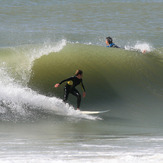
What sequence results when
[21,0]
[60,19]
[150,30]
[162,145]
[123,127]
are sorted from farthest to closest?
[21,0] → [60,19] → [150,30] → [123,127] → [162,145]

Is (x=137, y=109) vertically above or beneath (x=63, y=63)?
beneath

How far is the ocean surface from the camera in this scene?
423 centimetres

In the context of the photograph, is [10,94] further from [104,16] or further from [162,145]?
[104,16]

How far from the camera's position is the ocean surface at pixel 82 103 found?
13.9ft

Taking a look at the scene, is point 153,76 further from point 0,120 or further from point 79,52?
point 0,120

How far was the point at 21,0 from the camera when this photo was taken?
26.9 meters

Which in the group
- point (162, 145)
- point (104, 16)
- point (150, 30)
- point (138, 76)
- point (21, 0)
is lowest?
point (162, 145)

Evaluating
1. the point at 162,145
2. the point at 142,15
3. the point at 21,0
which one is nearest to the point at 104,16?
the point at 142,15

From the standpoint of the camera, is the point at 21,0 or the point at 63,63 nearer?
the point at 63,63

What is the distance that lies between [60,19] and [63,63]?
495 inches

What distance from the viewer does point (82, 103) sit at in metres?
8.50

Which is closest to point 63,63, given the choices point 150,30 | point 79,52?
point 79,52

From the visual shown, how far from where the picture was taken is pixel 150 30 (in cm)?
1892

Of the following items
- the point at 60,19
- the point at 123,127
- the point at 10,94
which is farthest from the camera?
the point at 60,19
